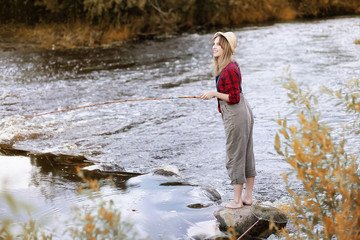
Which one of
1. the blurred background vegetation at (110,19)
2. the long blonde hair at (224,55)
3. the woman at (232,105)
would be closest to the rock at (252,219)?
the woman at (232,105)

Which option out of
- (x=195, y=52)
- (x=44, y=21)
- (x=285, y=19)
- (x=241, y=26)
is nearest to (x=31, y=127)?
(x=195, y=52)

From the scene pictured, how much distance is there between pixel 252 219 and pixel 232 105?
1.16 meters

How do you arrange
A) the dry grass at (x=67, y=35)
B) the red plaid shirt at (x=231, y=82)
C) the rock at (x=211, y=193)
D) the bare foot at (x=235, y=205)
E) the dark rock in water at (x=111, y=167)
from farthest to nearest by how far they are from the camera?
the dry grass at (x=67, y=35) → the dark rock in water at (x=111, y=167) → the rock at (x=211, y=193) → the bare foot at (x=235, y=205) → the red plaid shirt at (x=231, y=82)

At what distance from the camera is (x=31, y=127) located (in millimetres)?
8906

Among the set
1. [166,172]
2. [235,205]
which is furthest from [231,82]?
[166,172]

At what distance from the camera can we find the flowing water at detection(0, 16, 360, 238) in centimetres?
708

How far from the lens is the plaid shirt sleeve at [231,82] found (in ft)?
14.8

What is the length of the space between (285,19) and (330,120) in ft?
65.6

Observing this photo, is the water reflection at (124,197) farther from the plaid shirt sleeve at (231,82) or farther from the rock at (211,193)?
the plaid shirt sleeve at (231,82)

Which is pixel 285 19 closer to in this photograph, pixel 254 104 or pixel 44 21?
Answer: pixel 44 21

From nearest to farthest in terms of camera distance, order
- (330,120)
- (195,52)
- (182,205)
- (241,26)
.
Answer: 1. (182,205)
2. (330,120)
3. (195,52)
4. (241,26)

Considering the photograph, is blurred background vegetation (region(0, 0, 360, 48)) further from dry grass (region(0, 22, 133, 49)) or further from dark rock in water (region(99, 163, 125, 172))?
dark rock in water (region(99, 163, 125, 172))

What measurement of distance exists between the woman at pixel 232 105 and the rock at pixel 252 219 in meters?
0.22

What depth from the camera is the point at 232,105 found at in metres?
4.58
